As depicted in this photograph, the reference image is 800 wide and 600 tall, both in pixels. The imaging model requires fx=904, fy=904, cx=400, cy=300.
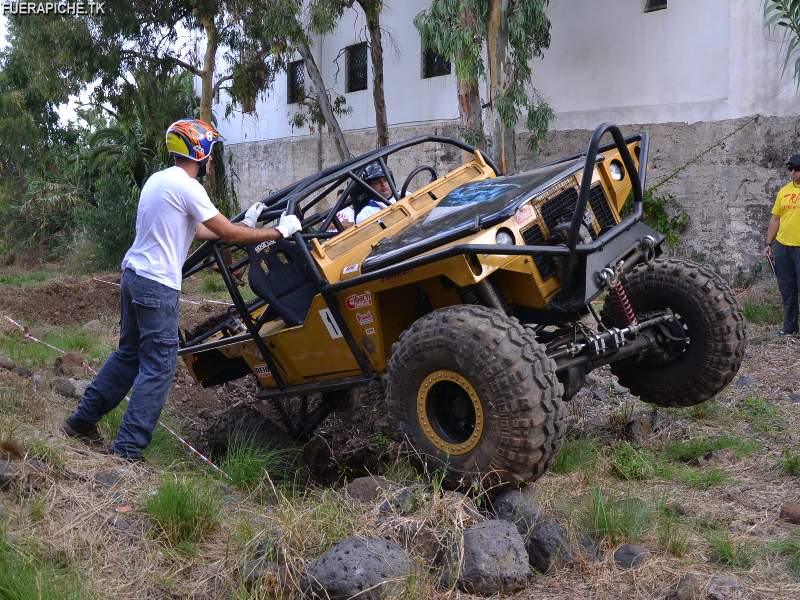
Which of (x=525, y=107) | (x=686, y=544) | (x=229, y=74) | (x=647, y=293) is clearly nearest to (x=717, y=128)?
(x=525, y=107)

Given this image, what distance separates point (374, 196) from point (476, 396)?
2195mm

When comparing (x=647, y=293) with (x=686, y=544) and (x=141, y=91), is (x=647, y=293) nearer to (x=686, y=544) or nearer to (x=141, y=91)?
(x=686, y=544)

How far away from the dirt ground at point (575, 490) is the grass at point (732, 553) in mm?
29

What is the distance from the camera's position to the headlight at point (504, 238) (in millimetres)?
4589

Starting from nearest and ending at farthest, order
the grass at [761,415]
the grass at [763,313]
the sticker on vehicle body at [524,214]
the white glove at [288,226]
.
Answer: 1. the sticker on vehicle body at [524,214]
2. the white glove at [288,226]
3. the grass at [761,415]
4. the grass at [763,313]

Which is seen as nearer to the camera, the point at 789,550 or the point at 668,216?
the point at 789,550

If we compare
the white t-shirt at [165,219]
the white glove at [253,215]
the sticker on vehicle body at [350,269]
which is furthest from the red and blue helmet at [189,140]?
the sticker on vehicle body at [350,269]

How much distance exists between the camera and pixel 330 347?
5.29 m

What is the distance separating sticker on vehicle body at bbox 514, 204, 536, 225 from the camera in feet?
15.4

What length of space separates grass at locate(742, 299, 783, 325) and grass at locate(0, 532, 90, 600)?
7934 mm

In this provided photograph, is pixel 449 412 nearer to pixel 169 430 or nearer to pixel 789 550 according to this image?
pixel 789 550

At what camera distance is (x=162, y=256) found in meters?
4.91

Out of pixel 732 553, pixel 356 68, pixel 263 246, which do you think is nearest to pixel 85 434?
pixel 263 246

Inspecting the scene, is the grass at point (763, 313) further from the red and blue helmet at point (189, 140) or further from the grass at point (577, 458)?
the red and blue helmet at point (189, 140)
